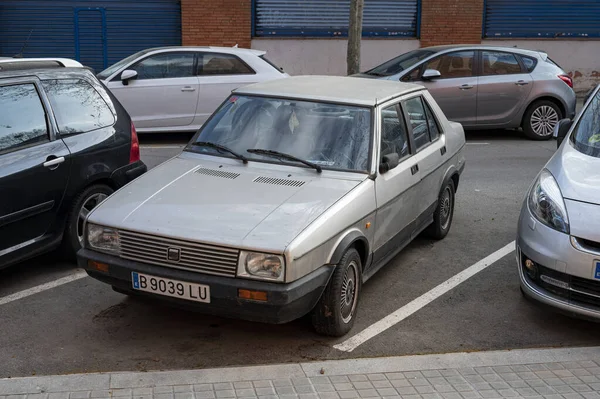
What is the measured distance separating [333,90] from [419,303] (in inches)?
73.7

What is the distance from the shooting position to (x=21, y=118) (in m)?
6.16

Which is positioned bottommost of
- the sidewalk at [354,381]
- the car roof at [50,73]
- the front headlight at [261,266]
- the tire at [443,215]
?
the sidewalk at [354,381]

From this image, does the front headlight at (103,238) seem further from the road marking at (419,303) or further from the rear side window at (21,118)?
the road marking at (419,303)

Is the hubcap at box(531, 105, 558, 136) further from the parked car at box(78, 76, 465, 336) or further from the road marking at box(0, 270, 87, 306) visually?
the road marking at box(0, 270, 87, 306)

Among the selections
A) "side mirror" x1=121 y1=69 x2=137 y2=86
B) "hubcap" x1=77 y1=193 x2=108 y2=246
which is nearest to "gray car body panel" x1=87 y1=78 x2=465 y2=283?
"hubcap" x1=77 y1=193 x2=108 y2=246

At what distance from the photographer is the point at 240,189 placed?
5469mm

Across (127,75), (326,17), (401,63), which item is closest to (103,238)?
(127,75)

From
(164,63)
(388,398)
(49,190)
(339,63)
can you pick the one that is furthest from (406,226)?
(339,63)

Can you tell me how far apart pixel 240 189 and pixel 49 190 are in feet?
5.62

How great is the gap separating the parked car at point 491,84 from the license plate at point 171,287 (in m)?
8.80

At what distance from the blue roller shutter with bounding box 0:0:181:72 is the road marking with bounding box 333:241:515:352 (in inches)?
489

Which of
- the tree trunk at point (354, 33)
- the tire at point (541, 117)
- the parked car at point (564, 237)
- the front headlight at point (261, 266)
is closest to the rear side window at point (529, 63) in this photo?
the tire at point (541, 117)

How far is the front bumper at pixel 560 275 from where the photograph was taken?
523cm

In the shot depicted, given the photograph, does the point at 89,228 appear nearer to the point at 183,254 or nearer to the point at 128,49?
the point at 183,254
